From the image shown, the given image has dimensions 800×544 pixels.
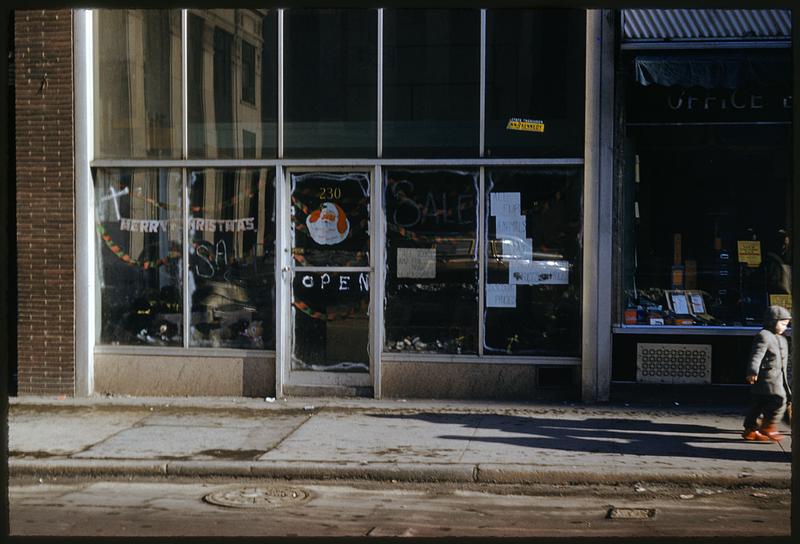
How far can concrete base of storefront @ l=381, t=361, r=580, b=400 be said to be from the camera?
11695 mm

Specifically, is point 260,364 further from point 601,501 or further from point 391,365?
point 601,501

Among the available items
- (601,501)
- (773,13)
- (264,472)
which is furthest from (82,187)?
(773,13)

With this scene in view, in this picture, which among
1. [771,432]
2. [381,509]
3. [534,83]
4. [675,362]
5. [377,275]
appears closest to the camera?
[381,509]

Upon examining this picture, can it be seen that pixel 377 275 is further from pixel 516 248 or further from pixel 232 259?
pixel 232 259

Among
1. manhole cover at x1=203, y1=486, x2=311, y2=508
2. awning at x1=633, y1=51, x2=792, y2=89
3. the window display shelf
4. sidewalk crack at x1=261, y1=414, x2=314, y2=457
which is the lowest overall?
manhole cover at x1=203, y1=486, x2=311, y2=508

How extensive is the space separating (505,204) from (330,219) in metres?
2.22

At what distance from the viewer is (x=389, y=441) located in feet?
31.9

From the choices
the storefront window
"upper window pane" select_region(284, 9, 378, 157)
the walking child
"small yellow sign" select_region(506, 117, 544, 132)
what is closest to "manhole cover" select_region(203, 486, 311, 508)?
the walking child

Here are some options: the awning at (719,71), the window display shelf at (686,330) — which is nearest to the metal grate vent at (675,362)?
the window display shelf at (686,330)

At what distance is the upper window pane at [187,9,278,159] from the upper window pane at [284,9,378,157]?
23 centimetres

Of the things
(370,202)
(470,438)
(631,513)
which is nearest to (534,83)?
(370,202)

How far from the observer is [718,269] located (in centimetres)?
1170

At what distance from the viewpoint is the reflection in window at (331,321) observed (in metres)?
12.0

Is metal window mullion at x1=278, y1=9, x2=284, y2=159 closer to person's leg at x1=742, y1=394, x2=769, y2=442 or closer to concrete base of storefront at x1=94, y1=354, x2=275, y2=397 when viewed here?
concrete base of storefront at x1=94, y1=354, x2=275, y2=397
